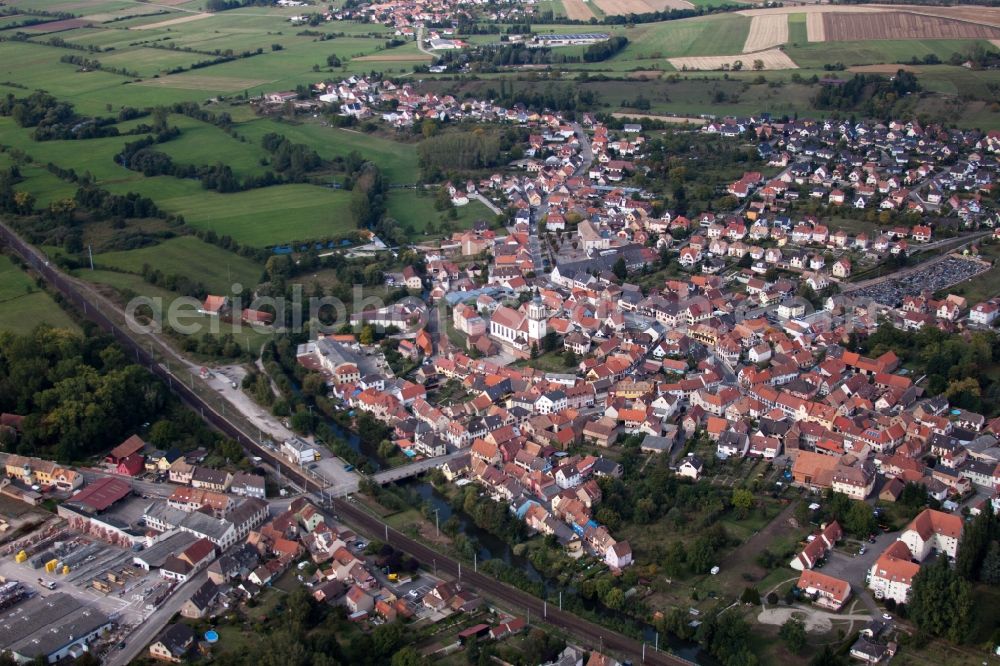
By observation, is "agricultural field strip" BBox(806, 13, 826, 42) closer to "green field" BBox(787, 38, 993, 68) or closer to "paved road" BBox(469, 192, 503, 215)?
"green field" BBox(787, 38, 993, 68)

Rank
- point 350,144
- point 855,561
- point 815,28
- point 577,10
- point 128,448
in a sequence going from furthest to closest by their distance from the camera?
point 577,10
point 815,28
point 350,144
point 128,448
point 855,561

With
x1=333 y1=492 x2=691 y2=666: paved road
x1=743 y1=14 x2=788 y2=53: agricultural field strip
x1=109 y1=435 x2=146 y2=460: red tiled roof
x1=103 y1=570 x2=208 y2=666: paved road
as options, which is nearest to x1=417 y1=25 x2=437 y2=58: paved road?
x1=743 y1=14 x2=788 y2=53: agricultural field strip

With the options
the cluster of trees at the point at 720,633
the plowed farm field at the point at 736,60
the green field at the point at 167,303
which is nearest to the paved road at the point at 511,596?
the cluster of trees at the point at 720,633

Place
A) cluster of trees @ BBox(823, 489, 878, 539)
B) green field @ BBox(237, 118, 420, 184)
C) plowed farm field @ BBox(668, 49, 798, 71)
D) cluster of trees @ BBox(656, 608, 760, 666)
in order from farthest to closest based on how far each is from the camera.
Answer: plowed farm field @ BBox(668, 49, 798, 71)
green field @ BBox(237, 118, 420, 184)
cluster of trees @ BBox(823, 489, 878, 539)
cluster of trees @ BBox(656, 608, 760, 666)

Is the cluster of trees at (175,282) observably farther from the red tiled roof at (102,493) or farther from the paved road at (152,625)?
the paved road at (152,625)

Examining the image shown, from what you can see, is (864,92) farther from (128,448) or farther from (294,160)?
(128,448)

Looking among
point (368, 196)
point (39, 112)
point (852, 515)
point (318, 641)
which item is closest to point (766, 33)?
point (368, 196)
